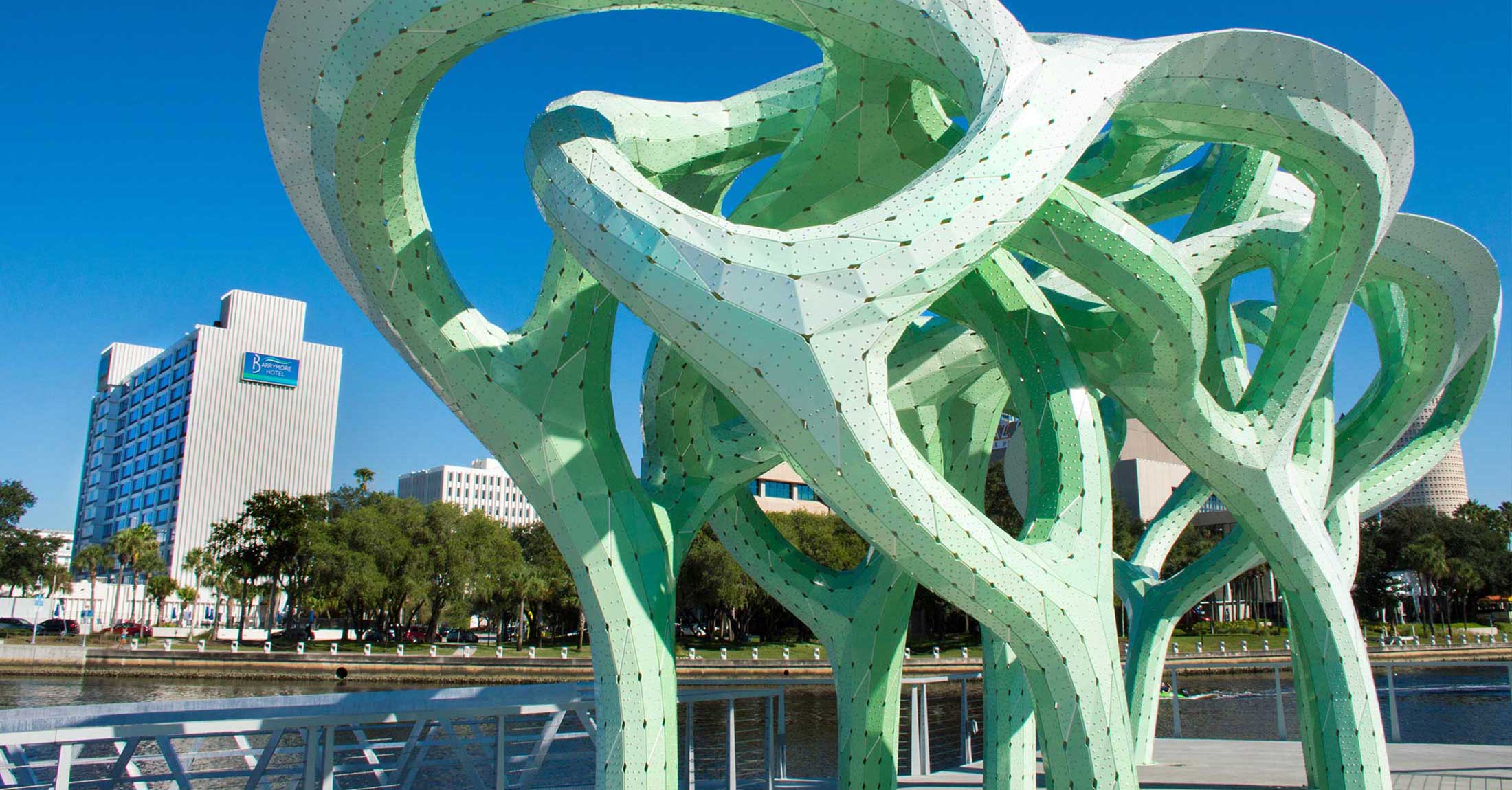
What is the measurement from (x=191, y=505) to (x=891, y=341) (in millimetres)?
124455

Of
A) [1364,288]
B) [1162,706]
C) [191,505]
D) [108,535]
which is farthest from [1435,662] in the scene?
[108,535]

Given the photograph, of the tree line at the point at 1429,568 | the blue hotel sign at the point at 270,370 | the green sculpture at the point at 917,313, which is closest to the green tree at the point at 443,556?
the green sculpture at the point at 917,313

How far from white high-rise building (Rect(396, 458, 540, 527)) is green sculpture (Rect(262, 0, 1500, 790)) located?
166 m

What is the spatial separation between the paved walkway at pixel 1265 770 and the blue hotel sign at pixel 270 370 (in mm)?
117776

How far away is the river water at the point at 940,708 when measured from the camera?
23562mm

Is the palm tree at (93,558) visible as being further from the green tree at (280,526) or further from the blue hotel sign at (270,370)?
the blue hotel sign at (270,370)

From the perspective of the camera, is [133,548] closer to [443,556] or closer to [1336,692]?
[443,556]

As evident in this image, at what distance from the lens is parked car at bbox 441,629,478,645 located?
7244 centimetres

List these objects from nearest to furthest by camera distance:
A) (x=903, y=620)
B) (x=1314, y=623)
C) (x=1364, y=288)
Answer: (x=1314, y=623)
(x=903, y=620)
(x=1364, y=288)

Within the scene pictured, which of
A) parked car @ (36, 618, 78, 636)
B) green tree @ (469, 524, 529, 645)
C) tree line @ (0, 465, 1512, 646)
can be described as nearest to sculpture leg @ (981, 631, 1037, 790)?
tree line @ (0, 465, 1512, 646)

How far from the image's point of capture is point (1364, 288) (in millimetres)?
17562

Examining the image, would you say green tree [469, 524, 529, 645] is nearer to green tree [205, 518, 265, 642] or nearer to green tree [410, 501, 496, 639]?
green tree [410, 501, 496, 639]

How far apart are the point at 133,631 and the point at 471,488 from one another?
359 feet

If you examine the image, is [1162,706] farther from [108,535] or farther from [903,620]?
[108,535]
